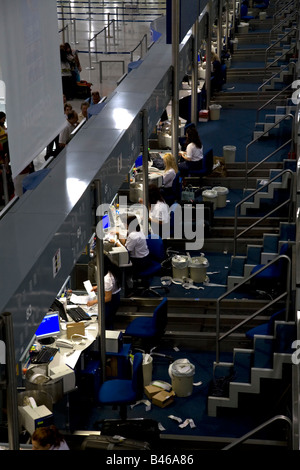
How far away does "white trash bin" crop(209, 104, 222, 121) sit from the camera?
17.0 m

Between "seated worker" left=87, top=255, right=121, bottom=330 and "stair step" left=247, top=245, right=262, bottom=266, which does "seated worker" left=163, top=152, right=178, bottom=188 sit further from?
"seated worker" left=87, top=255, right=121, bottom=330

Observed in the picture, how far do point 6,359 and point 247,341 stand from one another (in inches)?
181

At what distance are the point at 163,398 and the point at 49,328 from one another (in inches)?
58.8

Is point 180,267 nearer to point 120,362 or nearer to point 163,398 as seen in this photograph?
point 120,362

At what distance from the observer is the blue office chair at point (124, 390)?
789 cm

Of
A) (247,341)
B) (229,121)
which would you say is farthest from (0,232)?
(229,121)

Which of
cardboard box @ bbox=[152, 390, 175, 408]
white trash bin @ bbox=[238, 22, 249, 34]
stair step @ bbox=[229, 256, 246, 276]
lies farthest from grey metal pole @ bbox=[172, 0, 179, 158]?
white trash bin @ bbox=[238, 22, 249, 34]

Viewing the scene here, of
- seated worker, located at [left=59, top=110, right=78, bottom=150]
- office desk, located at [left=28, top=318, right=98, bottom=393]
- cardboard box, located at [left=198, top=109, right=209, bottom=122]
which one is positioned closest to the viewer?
office desk, located at [left=28, top=318, right=98, bottom=393]

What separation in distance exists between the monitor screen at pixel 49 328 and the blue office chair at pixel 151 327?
0.85 meters

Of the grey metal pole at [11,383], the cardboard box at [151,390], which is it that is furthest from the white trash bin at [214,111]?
the grey metal pole at [11,383]

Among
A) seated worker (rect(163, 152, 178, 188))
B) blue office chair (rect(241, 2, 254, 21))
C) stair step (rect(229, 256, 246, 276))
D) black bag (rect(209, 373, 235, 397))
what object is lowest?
black bag (rect(209, 373, 235, 397))

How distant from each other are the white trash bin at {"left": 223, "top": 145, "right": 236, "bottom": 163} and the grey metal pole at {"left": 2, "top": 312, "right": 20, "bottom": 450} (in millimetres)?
9072

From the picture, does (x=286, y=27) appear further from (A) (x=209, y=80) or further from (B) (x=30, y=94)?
(B) (x=30, y=94)

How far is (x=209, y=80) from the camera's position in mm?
17734
